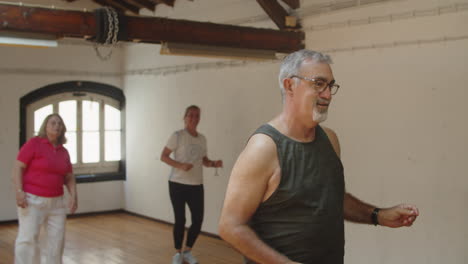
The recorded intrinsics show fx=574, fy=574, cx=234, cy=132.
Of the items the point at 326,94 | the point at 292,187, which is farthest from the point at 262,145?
the point at 326,94

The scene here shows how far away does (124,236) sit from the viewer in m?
7.21

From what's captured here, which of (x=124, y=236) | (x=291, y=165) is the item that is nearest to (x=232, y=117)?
(x=124, y=236)

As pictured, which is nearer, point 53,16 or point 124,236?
point 53,16

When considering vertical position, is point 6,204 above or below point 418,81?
below

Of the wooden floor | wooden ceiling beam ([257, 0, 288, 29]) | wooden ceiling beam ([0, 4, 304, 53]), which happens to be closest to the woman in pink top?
wooden ceiling beam ([0, 4, 304, 53])

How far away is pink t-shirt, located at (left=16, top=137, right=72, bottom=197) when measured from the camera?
4441 millimetres

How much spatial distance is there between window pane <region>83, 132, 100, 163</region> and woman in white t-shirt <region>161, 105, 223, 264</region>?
3.35 metres

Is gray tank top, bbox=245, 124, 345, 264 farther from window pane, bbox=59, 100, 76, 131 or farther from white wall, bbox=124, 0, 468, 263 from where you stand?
window pane, bbox=59, 100, 76, 131

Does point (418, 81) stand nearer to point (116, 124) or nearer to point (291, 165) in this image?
point (291, 165)

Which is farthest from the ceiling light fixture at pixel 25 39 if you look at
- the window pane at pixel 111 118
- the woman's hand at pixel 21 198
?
the window pane at pixel 111 118

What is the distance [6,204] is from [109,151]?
5.58ft

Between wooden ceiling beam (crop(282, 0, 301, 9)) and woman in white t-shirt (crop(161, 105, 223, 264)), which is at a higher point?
wooden ceiling beam (crop(282, 0, 301, 9))

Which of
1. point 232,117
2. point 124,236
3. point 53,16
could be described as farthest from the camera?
point 124,236

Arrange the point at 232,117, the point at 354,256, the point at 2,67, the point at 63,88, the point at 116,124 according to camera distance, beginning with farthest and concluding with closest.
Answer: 1. the point at 116,124
2. the point at 63,88
3. the point at 2,67
4. the point at 232,117
5. the point at 354,256
